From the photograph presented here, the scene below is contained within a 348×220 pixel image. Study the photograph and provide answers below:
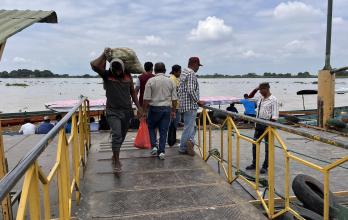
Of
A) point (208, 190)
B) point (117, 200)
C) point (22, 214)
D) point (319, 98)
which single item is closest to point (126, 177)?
point (117, 200)

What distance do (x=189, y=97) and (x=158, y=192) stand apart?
6.34ft

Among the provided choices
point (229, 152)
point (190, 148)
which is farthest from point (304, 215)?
point (190, 148)

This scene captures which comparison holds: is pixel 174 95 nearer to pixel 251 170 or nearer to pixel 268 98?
pixel 268 98

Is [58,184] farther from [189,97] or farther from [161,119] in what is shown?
[189,97]

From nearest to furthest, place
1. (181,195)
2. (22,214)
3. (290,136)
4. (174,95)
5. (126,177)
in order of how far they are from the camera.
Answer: (22,214) → (181,195) → (126,177) → (174,95) → (290,136)

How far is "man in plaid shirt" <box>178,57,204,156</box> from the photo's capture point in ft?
18.3

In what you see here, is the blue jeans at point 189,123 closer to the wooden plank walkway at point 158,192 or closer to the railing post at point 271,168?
the wooden plank walkway at point 158,192

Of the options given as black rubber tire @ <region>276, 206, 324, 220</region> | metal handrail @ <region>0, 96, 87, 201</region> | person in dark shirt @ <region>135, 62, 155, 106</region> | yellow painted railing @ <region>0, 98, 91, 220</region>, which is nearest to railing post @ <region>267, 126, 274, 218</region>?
black rubber tire @ <region>276, 206, 324, 220</region>

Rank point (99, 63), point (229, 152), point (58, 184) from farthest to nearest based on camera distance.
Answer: point (229, 152) → point (99, 63) → point (58, 184)

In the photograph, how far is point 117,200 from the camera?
4.00m

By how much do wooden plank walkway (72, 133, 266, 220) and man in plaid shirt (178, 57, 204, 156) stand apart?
41 cm

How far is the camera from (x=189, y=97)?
5.70 meters

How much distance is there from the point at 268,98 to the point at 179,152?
6.01 ft

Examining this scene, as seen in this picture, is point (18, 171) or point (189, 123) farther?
point (189, 123)
